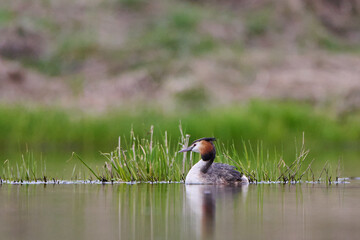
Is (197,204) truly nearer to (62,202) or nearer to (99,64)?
(62,202)

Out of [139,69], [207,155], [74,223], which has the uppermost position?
[139,69]

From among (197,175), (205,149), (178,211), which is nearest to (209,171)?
(197,175)

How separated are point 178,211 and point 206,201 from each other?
73cm

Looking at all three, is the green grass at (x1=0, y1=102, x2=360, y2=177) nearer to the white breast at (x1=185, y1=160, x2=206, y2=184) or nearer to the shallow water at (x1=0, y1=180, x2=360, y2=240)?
the white breast at (x1=185, y1=160, x2=206, y2=184)

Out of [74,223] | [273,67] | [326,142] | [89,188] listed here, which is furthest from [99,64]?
[74,223]

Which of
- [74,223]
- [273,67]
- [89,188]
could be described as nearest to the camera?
[74,223]

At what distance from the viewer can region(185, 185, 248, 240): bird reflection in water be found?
20.3 ft

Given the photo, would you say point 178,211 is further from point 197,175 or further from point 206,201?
point 197,175

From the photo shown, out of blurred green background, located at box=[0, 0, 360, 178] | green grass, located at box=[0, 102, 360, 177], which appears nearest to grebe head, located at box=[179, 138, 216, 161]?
blurred green background, located at box=[0, 0, 360, 178]

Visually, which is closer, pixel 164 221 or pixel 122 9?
pixel 164 221

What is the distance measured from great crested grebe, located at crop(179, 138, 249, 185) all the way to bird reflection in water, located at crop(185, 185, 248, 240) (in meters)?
0.09

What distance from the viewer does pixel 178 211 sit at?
720 cm

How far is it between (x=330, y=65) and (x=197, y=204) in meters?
23.3

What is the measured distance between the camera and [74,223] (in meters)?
6.55
